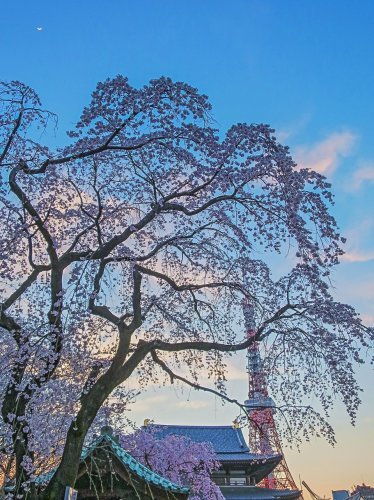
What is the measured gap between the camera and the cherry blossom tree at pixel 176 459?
13.0 metres

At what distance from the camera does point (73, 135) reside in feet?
20.8

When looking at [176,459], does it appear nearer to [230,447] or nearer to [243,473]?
[243,473]

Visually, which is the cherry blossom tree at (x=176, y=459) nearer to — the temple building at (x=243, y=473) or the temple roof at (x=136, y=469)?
the temple roof at (x=136, y=469)

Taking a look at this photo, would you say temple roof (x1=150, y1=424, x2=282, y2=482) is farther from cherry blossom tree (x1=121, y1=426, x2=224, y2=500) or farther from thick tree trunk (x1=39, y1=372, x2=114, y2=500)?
thick tree trunk (x1=39, y1=372, x2=114, y2=500)

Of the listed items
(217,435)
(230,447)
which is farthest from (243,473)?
(217,435)

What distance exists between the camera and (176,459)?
47.3 ft

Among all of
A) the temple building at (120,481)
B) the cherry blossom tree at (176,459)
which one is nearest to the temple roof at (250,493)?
the cherry blossom tree at (176,459)

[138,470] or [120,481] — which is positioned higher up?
[138,470]

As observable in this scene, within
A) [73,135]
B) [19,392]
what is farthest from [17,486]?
[73,135]

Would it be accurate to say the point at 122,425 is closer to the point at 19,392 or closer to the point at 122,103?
the point at 19,392

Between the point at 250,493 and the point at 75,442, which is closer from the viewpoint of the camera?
the point at 75,442

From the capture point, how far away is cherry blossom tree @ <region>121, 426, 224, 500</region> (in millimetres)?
12977

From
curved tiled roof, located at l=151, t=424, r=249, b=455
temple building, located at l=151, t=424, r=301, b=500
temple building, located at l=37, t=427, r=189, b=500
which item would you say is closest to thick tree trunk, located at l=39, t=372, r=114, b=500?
temple building, located at l=37, t=427, r=189, b=500

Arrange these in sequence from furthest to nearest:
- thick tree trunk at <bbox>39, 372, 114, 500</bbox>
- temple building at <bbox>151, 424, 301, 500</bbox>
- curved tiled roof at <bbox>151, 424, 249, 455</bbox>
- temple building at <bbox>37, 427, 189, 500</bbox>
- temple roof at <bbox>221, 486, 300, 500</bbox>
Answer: curved tiled roof at <bbox>151, 424, 249, 455</bbox> → temple building at <bbox>151, 424, 301, 500</bbox> → temple roof at <bbox>221, 486, 300, 500</bbox> → temple building at <bbox>37, 427, 189, 500</bbox> → thick tree trunk at <bbox>39, 372, 114, 500</bbox>
